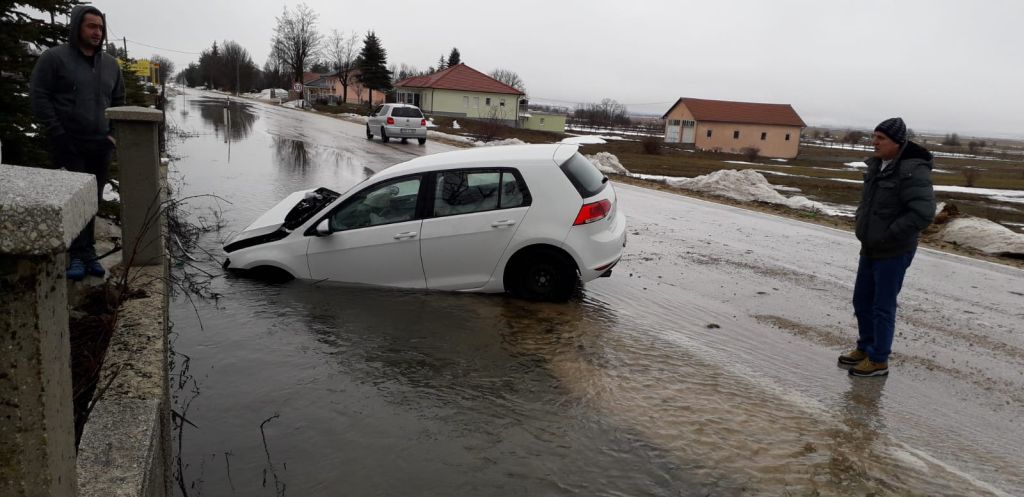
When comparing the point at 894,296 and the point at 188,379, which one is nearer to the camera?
the point at 188,379

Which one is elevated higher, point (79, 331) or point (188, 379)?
point (79, 331)

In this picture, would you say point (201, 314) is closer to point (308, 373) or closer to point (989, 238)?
point (308, 373)

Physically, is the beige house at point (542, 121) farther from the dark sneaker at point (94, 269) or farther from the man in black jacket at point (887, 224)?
the dark sneaker at point (94, 269)

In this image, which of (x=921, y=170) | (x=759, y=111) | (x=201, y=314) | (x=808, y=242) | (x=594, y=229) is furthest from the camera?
(x=759, y=111)

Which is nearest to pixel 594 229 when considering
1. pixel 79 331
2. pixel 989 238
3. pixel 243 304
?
pixel 243 304

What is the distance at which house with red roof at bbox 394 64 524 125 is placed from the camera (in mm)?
72875

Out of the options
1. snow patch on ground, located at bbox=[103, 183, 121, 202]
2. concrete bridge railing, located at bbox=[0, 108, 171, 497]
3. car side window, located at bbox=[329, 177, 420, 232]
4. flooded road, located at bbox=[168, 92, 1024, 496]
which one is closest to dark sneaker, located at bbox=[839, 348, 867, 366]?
flooded road, located at bbox=[168, 92, 1024, 496]

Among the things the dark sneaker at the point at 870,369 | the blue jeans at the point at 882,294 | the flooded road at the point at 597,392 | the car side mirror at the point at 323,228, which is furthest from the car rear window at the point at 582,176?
the dark sneaker at the point at 870,369

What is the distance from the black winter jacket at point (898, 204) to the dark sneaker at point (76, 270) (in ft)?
19.8

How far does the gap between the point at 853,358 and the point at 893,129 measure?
1896mm

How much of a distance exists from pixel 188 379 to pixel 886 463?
4.58 meters

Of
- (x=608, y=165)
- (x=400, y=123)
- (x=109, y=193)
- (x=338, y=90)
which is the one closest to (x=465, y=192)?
(x=109, y=193)

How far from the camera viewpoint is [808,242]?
12.5 metres

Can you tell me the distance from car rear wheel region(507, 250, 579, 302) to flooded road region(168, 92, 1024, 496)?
0.49ft
